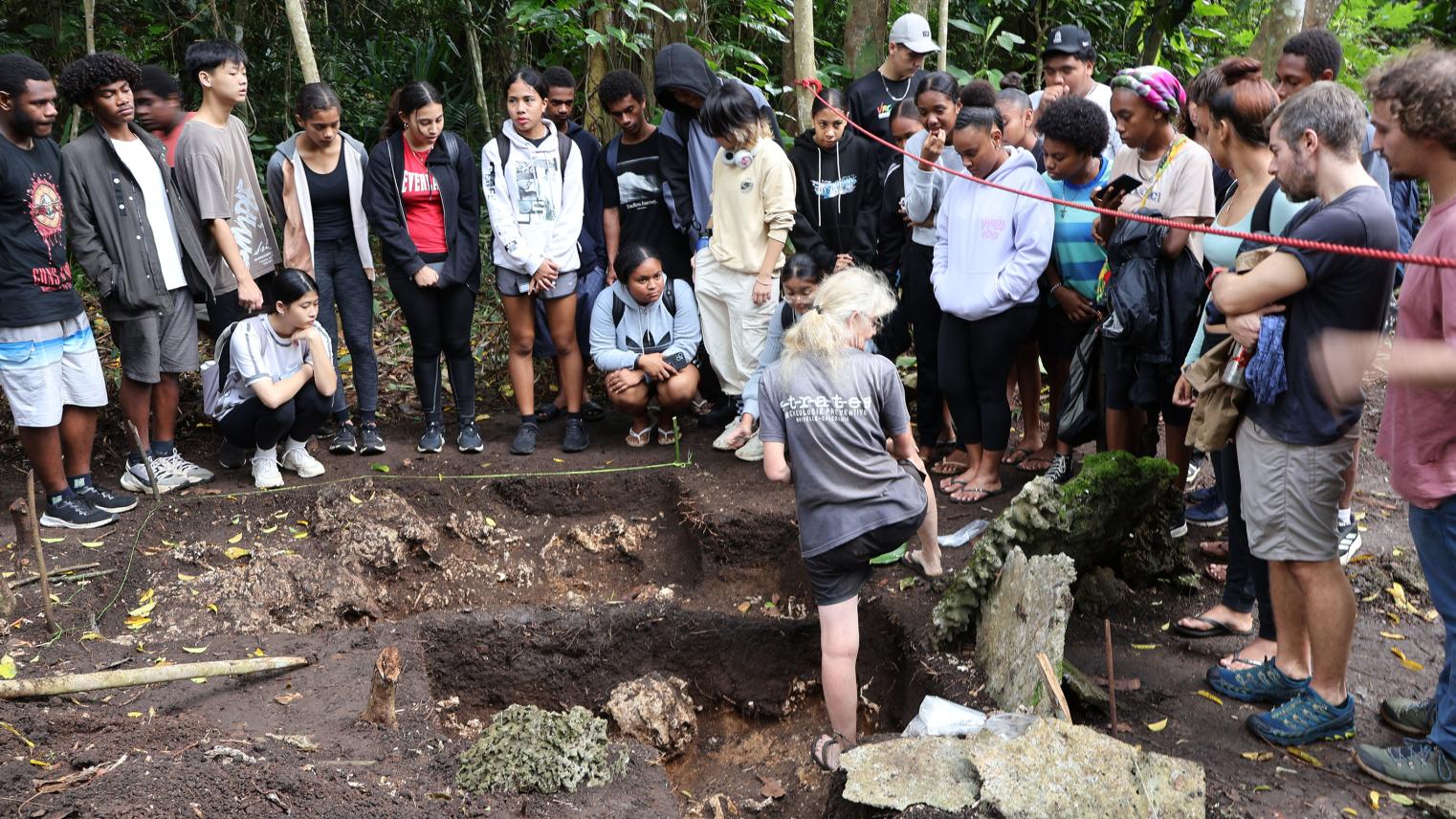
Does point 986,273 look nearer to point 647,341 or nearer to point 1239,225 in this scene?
point 1239,225

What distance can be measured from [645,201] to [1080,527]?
11.2ft

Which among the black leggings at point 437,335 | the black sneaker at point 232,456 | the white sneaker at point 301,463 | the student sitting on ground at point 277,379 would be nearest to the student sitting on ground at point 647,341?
the black leggings at point 437,335

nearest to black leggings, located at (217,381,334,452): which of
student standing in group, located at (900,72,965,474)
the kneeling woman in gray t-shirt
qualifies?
the kneeling woman in gray t-shirt

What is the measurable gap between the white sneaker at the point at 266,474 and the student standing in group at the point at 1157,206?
4316 mm

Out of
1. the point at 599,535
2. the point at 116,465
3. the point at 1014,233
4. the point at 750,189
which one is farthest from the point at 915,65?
the point at 116,465

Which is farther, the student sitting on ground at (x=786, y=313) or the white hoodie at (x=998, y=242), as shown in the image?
the student sitting on ground at (x=786, y=313)

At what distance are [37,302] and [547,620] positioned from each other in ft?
9.31

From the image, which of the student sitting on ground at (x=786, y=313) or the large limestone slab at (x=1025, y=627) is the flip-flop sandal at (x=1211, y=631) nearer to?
the large limestone slab at (x=1025, y=627)

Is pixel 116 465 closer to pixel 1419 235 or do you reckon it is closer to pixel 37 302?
pixel 37 302

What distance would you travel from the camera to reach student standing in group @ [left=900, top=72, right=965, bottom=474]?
5.40m

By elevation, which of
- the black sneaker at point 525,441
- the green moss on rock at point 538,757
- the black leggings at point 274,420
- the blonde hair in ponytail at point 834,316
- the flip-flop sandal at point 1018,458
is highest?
the blonde hair in ponytail at point 834,316

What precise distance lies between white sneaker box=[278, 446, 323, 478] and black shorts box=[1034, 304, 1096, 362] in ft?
13.0

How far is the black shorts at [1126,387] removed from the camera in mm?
4578

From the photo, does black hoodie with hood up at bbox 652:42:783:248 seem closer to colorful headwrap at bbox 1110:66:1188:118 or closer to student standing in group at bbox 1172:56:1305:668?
colorful headwrap at bbox 1110:66:1188:118
